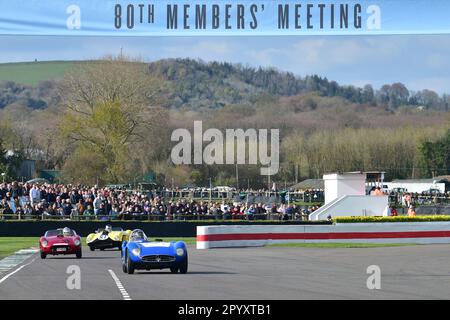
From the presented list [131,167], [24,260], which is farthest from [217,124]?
[24,260]

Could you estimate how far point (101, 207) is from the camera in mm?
44281

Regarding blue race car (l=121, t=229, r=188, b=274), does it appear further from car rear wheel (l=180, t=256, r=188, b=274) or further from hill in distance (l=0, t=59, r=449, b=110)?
hill in distance (l=0, t=59, r=449, b=110)

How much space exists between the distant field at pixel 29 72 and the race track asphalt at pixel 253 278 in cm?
9066

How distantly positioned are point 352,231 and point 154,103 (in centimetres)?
4043

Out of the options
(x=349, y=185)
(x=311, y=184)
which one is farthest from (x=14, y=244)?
(x=311, y=184)

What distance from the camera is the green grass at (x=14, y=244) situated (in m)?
33.2

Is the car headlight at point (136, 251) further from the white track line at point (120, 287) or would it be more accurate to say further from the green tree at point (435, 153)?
the green tree at point (435, 153)

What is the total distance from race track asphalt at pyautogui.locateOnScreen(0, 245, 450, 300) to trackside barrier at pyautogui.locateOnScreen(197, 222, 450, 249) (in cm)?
615

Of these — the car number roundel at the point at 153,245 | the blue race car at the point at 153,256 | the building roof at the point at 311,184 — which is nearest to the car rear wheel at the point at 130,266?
the blue race car at the point at 153,256

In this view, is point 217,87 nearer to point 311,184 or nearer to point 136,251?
point 311,184

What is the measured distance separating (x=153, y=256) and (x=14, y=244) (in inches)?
737

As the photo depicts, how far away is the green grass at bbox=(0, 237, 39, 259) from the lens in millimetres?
33250
